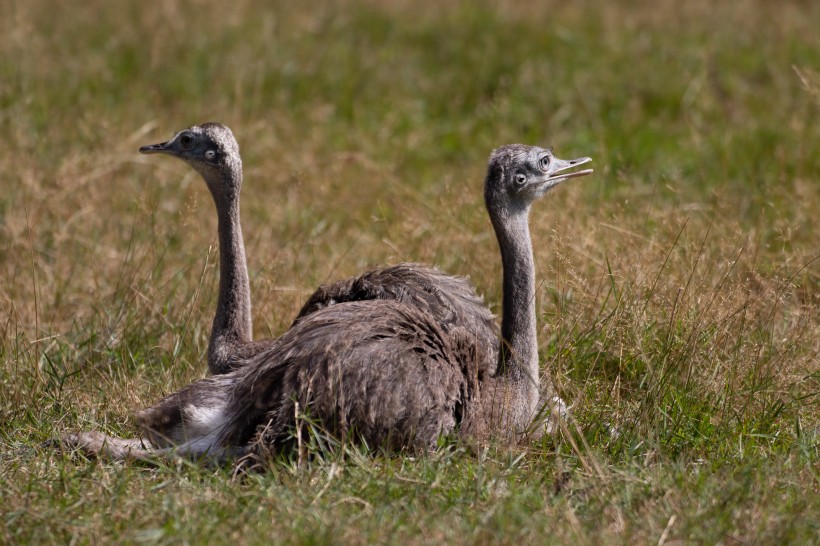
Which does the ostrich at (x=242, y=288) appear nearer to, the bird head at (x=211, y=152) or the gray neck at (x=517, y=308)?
the bird head at (x=211, y=152)

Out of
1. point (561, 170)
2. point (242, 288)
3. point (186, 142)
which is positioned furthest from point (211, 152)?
point (561, 170)

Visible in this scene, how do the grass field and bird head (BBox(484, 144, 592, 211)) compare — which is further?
bird head (BBox(484, 144, 592, 211))

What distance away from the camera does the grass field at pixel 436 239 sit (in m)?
4.34

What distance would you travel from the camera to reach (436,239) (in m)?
6.88

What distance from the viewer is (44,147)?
335 inches

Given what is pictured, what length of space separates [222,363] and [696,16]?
7.68 metres

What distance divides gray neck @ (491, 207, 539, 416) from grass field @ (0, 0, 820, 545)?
0.23m

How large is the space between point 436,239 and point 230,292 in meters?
1.48

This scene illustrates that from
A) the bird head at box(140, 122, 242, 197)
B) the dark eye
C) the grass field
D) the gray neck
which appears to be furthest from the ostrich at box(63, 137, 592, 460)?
the dark eye

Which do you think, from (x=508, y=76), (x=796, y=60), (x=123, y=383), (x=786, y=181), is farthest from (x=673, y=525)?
(x=796, y=60)

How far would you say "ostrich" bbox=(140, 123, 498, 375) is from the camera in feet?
18.2

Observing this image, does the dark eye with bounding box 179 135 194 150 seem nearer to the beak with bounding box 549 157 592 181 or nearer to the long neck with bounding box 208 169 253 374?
the long neck with bounding box 208 169 253 374

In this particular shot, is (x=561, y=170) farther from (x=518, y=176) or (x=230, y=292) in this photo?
(x=230, y=292)

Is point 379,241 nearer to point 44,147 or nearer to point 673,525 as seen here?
point 44,147
